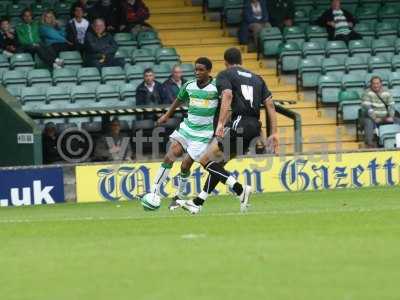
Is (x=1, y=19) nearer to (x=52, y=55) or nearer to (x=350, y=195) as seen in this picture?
(x=52, y=55)

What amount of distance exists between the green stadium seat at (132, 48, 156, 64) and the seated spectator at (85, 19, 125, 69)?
571mm

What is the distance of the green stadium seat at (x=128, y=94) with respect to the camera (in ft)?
81.3

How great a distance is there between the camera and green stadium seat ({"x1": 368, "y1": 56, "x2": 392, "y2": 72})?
1070 inches

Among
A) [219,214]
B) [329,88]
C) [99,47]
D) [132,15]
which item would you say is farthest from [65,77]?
[219,214]

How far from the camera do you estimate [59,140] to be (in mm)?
23406

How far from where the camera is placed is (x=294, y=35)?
28.0 m

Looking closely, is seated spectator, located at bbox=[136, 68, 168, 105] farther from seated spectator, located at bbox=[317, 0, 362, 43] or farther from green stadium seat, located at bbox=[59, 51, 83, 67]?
seated spectator, located at bbox=[317, 0, 362, 43]

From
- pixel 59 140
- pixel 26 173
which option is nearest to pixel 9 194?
pixel 26 173

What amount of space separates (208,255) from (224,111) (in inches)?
168

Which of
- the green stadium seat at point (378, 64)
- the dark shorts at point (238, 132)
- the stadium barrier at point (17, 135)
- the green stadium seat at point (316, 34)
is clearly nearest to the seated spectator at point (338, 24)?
the green stadium seat at point (316, 34)

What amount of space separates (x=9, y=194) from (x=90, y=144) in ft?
10.3

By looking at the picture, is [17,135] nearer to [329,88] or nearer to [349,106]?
[349,106]

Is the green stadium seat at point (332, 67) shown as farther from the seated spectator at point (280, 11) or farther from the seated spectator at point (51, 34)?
the seated spectator at point (51, 34)

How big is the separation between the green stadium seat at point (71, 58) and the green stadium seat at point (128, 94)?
134 cm
